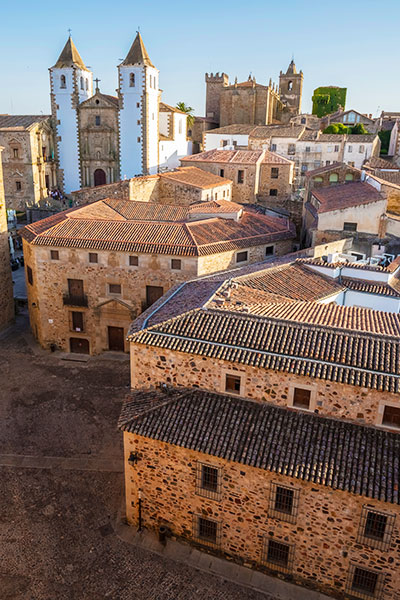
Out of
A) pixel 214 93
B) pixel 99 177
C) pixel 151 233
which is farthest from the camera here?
pixel 214 93

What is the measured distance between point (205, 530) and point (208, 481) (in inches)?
74.2

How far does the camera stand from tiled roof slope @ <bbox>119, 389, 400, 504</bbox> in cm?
1225

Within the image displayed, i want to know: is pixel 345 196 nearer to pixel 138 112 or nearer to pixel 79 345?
pixel 79 345

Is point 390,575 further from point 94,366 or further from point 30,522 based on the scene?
point 94,366

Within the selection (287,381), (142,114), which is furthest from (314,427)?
(142,114)

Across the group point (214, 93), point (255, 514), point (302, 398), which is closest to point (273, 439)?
point (302, 398)

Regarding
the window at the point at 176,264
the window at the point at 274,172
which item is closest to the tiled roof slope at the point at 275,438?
the window at the point at 176,264

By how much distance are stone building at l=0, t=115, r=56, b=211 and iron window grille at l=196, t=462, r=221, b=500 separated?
4735 cm

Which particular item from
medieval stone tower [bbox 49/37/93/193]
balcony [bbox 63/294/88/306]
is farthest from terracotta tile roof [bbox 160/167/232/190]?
medieval stone tower [bbox 49/37/93/193]

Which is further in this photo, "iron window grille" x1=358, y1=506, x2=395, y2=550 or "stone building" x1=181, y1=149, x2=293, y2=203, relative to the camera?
"stone building" x1=181, y1=149, x2=293, y2=203

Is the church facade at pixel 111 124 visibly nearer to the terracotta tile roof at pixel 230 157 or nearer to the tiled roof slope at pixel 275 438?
the terracotta tile roof at pixel 230 157

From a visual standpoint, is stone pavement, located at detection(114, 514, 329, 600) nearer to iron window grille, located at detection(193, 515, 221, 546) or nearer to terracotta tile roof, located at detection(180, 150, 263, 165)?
Result: iron window grille, located at detection(193, 515, 221, 546)

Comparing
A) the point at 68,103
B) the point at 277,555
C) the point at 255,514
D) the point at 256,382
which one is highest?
the point at 68,103

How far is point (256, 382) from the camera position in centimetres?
1406
